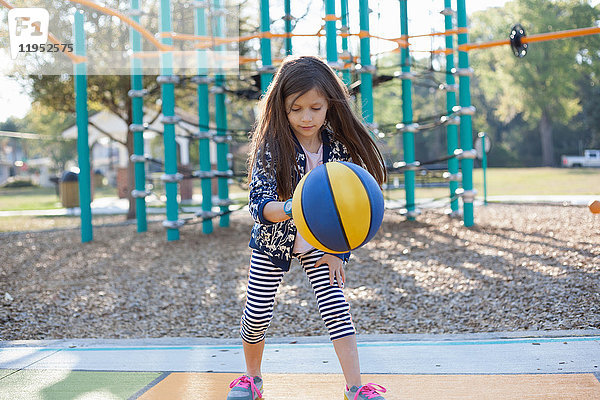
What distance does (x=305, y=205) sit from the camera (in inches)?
90.1

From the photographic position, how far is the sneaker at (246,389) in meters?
2.75

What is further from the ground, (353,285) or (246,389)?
(246,389)

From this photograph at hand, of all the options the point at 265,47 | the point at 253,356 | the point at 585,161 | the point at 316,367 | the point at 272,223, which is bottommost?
the point at 316,367

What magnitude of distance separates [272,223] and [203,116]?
702cm

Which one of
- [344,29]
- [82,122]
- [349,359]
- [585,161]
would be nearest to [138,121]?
[82,122]

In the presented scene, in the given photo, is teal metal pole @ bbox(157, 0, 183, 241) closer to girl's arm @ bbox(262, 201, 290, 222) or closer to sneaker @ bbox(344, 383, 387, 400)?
girl's arm @ bbox(262, 201, 290, 222)

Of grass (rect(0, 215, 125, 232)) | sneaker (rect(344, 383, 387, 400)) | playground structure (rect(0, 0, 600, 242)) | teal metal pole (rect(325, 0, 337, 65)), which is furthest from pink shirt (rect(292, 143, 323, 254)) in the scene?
grass (rect(0, 215, 125, 232))

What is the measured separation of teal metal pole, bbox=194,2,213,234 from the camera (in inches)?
348

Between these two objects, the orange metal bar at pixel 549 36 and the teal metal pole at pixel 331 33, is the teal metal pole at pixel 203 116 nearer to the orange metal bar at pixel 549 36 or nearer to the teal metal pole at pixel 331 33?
the teal metal pole at pixel 331 33

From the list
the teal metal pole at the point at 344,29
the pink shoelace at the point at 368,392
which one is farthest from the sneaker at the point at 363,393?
the teal metal pole at the point at 344,29

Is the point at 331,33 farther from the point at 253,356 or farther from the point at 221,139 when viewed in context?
the point at 253,356

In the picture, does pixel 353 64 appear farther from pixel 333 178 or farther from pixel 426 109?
pixel 426 109

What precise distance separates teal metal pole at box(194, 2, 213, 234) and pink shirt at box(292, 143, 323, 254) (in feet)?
20.2

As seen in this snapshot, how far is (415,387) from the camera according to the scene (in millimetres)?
2900
